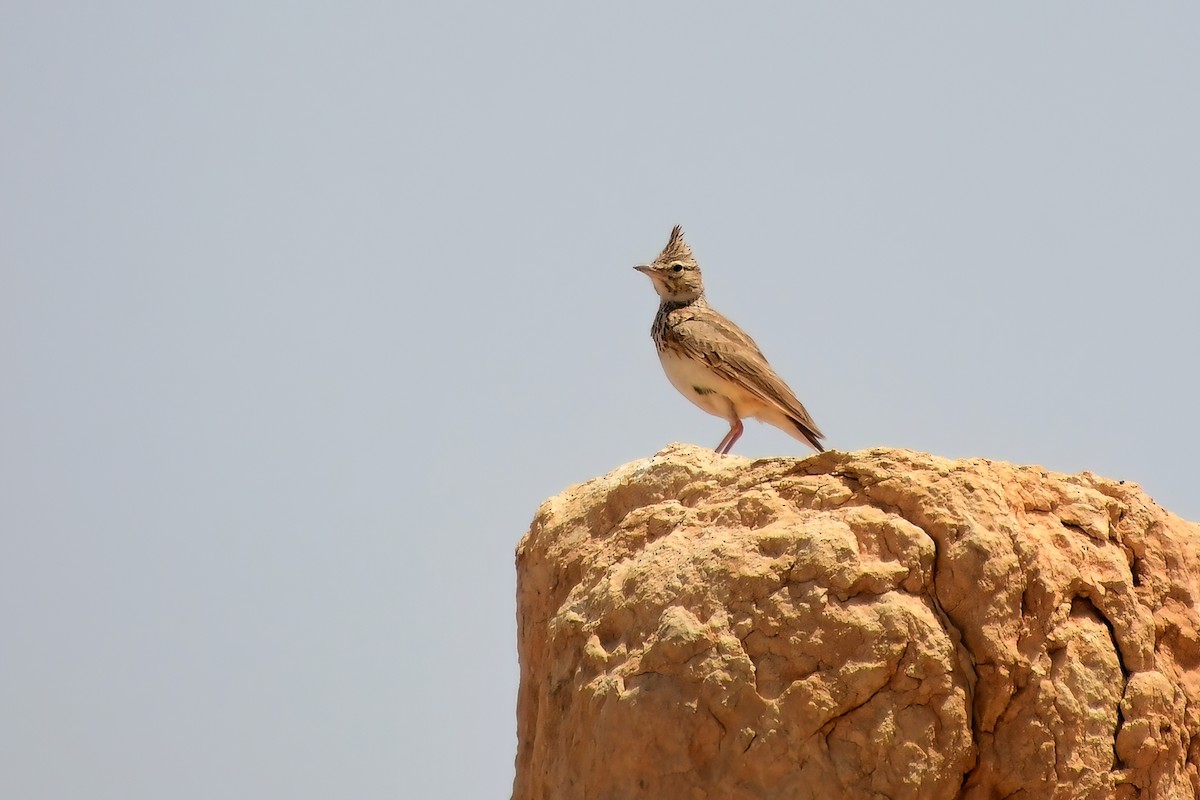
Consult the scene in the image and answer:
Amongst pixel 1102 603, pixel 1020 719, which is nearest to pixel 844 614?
pixel 1020 719

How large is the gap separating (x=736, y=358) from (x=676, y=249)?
1.64 m

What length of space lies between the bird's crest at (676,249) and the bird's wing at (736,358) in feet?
2.69

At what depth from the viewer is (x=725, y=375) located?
37.6ft

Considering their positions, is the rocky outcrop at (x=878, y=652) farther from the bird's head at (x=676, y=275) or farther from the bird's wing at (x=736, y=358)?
the bird's head at (x=676, y=275)

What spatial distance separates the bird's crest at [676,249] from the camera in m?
12.7

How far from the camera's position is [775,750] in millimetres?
6051

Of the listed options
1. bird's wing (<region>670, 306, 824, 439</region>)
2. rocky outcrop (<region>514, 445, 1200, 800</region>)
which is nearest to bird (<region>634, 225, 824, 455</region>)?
A: bird's wing (<region>670, 306, 824, 439</region>)

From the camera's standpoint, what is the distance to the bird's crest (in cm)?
1269

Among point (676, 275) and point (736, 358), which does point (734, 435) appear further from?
point (676, 275)

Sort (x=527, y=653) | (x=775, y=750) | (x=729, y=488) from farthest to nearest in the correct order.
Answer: (x=527, y=653) < (x=729, y=488) < (x=775, y=750)

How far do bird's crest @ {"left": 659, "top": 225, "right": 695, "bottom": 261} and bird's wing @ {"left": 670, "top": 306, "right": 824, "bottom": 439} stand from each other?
2.69ft

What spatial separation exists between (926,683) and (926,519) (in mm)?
742

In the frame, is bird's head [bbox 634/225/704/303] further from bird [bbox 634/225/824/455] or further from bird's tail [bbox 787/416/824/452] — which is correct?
bird's tail [bbox 787/416/824/452]

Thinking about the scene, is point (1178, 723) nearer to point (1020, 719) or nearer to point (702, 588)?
point (1020, 719)
